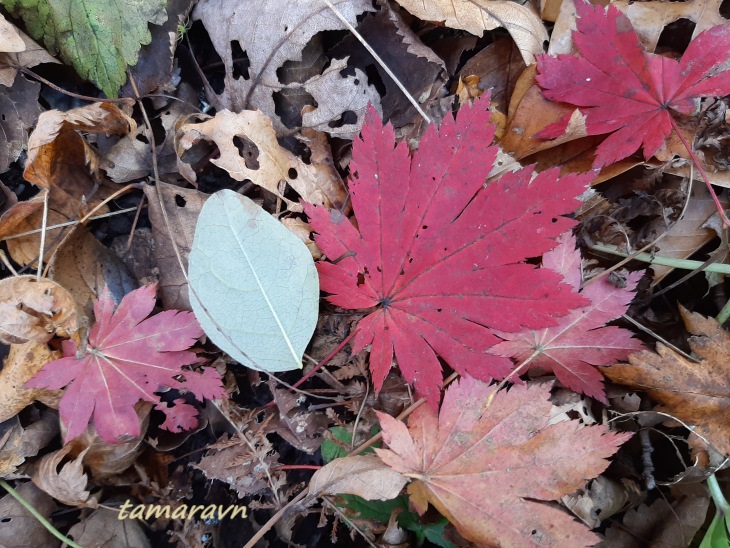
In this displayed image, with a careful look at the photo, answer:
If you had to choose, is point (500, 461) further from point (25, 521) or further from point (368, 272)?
point (25, 521)

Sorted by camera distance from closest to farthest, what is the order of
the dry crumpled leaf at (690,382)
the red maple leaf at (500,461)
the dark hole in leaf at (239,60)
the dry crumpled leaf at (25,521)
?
1. the red maple leaf at (500,461)
2. the dry crumpled leaf at (690,382)
3. the dry crumpled leaf at (25,521)
4. the dark hole in leaf at (239,60)

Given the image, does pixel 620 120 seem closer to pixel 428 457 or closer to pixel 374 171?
pixel 374 171

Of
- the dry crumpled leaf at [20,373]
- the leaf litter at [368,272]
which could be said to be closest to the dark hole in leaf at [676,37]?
the leaf litter at [368,272]

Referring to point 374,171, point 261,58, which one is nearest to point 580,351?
point 374,171

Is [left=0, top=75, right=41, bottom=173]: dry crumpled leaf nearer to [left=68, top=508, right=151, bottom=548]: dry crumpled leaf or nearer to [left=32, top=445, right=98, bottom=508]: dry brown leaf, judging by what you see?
[left=32, top=445, right=98, bottom=508]: dry brown leaf

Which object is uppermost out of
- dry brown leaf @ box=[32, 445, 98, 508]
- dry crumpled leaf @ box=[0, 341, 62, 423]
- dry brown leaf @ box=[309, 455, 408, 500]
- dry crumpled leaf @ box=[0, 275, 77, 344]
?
dry crumpled leaf @ box=[0, 275, 77, 344]

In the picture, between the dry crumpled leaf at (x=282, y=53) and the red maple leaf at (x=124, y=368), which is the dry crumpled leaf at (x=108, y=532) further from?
the dry crumpled leaf at (x=282, y=53)

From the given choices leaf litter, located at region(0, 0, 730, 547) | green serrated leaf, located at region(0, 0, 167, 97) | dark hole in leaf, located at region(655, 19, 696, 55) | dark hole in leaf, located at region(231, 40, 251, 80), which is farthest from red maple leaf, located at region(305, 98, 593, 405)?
green serrated leaf, located at region(0, 0, 167, 97)
